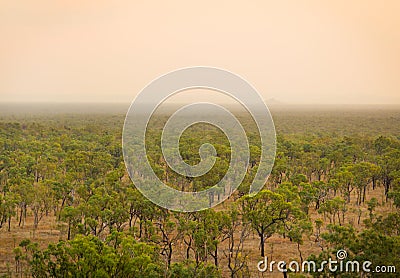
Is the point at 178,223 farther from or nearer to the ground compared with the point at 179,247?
farther from the ground

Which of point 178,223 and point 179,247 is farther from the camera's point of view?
point 179,247

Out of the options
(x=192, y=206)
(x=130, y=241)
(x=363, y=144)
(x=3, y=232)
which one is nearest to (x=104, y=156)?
(x=3, y=232)

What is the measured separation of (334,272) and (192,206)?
9258mm

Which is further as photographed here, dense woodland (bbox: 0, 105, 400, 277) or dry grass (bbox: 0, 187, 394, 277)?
dry grass (bbox: 0, 187, 394, 277)

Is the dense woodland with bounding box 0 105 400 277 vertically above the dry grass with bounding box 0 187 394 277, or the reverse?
the dense woodland with bounding box 0 105 400 277

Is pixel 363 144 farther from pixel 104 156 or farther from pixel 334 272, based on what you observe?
pixel 334 272

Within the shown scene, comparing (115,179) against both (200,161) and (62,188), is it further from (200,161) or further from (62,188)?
(200,161)

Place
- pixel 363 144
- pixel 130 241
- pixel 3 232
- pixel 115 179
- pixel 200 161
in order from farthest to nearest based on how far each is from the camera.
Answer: pixel 363 144, pixel 200 161, pixel 115 179, pixel 3 232, pixel 130 241

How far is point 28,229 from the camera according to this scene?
28312 mm

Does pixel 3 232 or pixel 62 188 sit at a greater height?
pixel 62 188

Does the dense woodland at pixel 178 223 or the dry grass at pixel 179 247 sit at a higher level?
the dense woodland at pixel 178 223

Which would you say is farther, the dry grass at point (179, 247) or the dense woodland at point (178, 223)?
the dry grass at point (179, 247)

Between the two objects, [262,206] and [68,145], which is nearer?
[262,206]

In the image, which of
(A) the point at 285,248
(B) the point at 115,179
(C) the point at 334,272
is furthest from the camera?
(B) the point at 115,179
